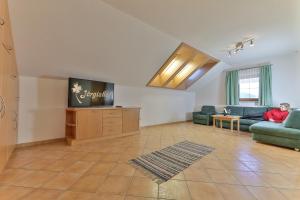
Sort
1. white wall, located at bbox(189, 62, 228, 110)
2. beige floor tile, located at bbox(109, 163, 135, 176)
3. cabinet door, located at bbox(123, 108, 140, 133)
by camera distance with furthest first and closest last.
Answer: white wall, located at bbox(189, 62, 228, 110) < cabinet door, located at bbox(123, 108, 140, 133) < beige floor tile, located at bbox(109, 163, 135, 176)

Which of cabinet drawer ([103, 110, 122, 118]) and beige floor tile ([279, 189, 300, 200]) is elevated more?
cabinet drawer ([103, 110, 122, 118])

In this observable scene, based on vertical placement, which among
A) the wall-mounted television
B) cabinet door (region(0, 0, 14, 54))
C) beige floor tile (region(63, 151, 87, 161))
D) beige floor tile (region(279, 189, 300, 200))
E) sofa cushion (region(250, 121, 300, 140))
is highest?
cabinet door (region(0, 0, 14, 54))

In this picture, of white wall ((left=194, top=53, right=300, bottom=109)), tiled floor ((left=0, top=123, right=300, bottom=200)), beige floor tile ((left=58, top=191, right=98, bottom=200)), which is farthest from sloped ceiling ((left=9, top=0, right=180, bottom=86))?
white wall ((left=194, top=53, right=300, bottom=109))

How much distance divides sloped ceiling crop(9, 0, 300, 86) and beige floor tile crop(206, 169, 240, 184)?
2668mm

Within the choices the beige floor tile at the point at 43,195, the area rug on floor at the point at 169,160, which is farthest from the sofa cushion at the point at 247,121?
the beige floor tile at the point at 43,195

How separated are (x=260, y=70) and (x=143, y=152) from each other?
5434 millimetres

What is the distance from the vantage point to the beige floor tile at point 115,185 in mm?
1784

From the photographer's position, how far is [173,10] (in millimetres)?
2799

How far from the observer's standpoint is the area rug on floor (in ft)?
7.35

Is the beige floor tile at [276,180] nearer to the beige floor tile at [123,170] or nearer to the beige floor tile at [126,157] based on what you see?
the beige floor tile at [123,170]

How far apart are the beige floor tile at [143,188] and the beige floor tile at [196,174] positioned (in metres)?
0.52

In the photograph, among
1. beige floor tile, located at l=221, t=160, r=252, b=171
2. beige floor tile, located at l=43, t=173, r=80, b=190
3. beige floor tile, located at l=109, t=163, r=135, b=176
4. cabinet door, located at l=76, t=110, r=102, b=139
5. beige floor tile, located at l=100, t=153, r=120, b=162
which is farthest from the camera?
cabinet door, located at l=76, t=110, r=102, b=139

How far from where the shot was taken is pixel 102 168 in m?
2.36

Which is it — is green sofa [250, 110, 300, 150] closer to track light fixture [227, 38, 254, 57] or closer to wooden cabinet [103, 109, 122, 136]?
track light fixture [227, 38, 254, 57]
